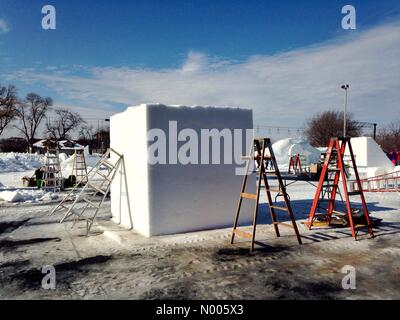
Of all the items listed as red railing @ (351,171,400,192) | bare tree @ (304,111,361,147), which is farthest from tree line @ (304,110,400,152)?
red railing @ (351,171,400,192)

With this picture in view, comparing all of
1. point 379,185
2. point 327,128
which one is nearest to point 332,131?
point 327,128

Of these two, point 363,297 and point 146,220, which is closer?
point 363,297

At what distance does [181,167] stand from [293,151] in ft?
114

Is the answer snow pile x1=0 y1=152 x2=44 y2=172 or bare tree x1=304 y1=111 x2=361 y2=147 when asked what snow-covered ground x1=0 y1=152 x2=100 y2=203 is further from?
bare tree x1=304 y1=111 x2=361 y2=147

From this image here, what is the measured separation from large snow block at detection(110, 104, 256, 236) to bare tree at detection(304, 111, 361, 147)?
184ft

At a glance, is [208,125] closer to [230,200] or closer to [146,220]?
[230,200]

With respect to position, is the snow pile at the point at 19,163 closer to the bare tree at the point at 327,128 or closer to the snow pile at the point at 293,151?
the snow pile at the point at 293,151

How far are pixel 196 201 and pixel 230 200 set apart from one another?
996mm

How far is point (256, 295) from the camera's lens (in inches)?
173

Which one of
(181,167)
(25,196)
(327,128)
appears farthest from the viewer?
(327,128)

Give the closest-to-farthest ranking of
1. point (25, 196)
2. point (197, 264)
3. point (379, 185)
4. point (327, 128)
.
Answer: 1. point (197, 264)
2. point (25, 196)
3. point (379, 185)
4. point (327, 128)

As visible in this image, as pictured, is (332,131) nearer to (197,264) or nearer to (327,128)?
(327,128)

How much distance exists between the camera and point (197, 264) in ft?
18.5
